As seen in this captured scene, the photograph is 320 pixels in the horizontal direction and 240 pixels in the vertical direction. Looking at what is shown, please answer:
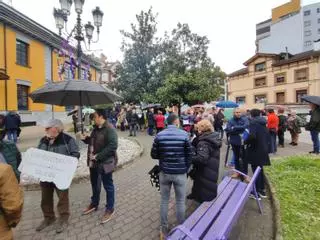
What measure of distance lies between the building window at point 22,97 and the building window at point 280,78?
33454 millimetres

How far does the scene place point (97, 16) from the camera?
969 cm

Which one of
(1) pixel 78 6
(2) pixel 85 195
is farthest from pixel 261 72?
→ (2) pixel 85 195

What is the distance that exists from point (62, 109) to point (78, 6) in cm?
1762

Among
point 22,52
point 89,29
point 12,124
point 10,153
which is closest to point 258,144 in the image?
point 10,153

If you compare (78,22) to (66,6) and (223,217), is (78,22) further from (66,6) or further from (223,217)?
(223,217)

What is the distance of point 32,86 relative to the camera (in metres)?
20.0

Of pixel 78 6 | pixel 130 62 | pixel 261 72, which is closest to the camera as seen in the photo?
pixel 78 6

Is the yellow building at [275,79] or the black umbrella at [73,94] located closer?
the black umbrella at [73,94]

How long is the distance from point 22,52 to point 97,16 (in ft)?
41.2

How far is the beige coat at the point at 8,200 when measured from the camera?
2197mm

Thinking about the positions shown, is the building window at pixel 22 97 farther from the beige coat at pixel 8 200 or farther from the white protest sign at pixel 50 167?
the beige coat at pixel 8 200

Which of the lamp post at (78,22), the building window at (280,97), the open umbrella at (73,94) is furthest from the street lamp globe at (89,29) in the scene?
the building window at (280,97)

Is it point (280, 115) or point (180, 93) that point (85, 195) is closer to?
point (280, 115)

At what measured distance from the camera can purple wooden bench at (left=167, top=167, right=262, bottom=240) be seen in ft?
8.70
